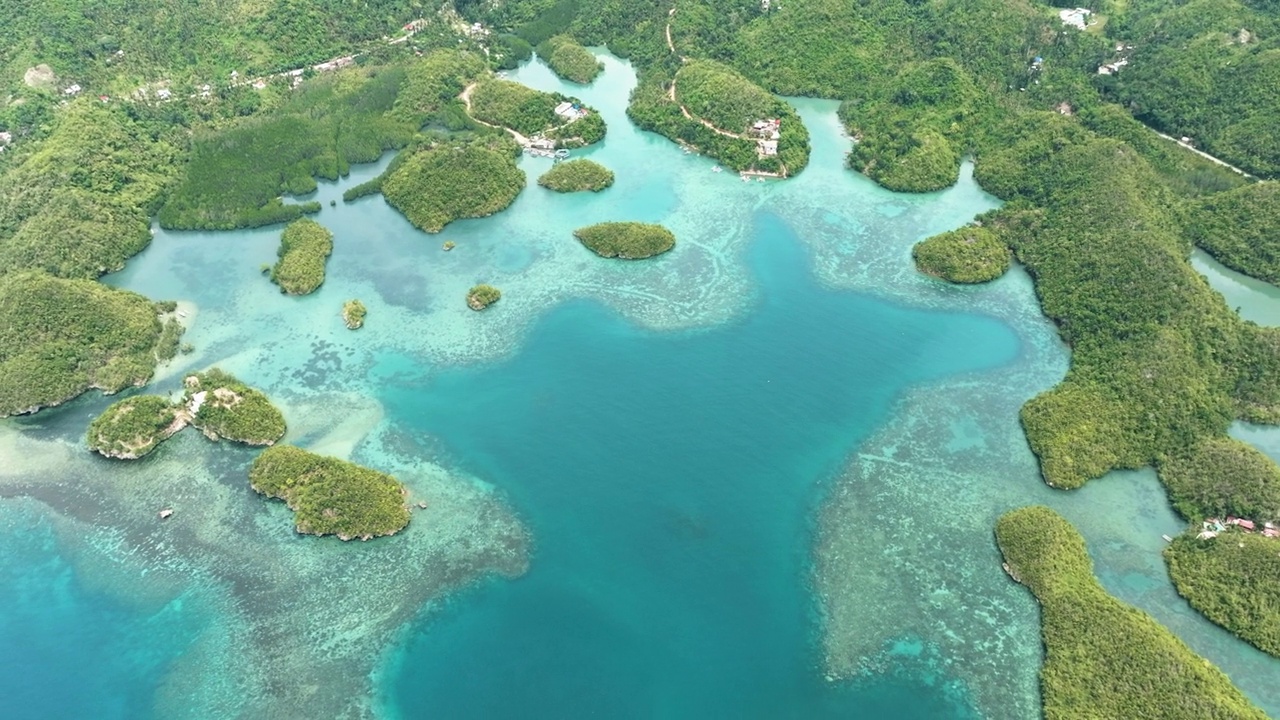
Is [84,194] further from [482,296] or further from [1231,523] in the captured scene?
[1231,523]

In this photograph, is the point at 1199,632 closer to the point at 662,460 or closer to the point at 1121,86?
the point at 662,460

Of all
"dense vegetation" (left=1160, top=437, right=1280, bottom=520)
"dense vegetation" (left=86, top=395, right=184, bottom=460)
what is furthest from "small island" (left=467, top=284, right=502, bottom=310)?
"dense vegetation" (left=1160, top=437, right=1280, bottom=520)

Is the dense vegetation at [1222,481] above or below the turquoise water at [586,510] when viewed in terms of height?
above

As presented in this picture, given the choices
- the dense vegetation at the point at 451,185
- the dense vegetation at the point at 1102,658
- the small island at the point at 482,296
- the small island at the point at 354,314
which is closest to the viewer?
the dense vegetation at the point at 1102,658

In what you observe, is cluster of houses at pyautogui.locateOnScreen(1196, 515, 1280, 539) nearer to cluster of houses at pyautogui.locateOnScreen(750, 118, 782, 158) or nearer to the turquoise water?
the turquoise water

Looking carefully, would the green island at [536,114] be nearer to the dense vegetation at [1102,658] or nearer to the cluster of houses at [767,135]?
the cluster of houses at [767,135]

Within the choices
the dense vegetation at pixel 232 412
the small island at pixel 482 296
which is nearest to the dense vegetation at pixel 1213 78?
the small island at pixel 482 296

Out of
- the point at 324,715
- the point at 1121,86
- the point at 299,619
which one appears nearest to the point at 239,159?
the point at 299,619
